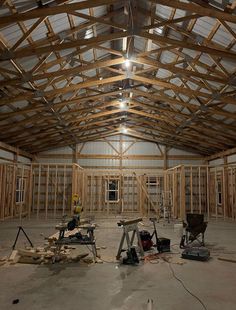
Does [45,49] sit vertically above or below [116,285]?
above

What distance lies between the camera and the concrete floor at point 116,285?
3764mm

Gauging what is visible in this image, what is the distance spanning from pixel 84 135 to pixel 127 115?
314 cm

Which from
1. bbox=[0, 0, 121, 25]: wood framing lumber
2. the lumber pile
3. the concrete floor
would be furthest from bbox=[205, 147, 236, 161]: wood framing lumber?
bbox=[0, 0, 121, 25]: wood framing lumber

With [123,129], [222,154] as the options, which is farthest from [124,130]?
[222,154]

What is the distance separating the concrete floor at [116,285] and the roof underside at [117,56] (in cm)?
463

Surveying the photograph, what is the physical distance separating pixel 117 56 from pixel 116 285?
789 cm

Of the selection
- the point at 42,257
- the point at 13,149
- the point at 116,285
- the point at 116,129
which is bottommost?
the point at 116,285

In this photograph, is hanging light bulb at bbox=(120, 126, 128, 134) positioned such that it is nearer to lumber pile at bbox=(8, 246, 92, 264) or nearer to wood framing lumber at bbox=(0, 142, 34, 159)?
wood framing lumber at bbox=(0, 142, 34, 159)

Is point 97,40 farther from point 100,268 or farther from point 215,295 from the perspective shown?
point 215,295

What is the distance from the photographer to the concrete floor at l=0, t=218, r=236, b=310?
12.3ft

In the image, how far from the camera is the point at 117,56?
995 centimetres

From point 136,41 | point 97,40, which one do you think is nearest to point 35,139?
point 136,41

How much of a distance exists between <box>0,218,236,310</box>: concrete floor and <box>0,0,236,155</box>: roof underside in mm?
4633

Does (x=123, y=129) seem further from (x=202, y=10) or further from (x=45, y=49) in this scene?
(x=202, y=10)
